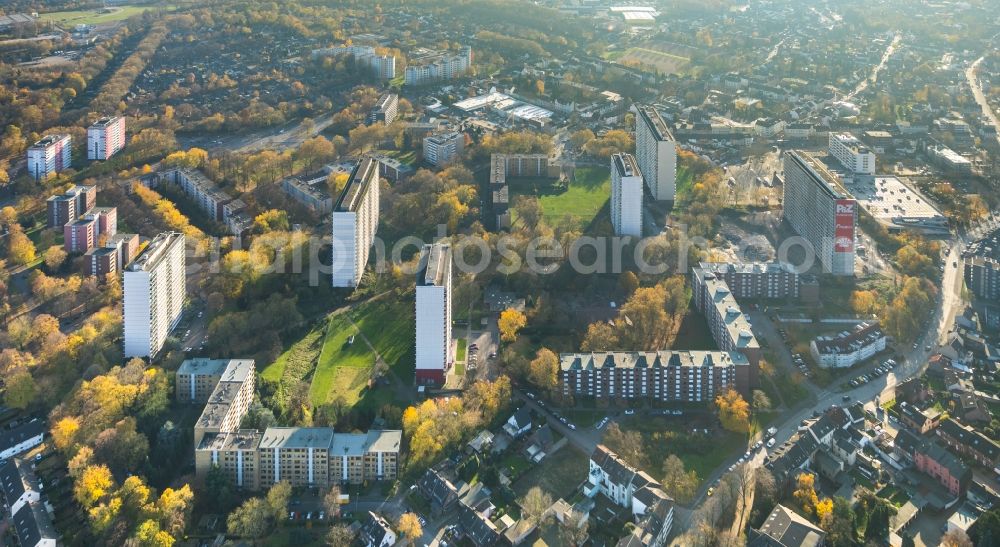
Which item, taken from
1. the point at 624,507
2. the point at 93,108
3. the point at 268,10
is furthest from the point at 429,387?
the point at 268,10

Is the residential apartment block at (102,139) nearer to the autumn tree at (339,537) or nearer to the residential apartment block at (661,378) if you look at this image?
the residential apartment block at (661,378)

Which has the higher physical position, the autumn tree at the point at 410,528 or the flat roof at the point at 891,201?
the flat roof at the point at 891,201

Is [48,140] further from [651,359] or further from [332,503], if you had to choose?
[651,359]

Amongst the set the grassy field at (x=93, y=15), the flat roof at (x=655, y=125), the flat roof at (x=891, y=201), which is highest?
the grassy field at (x=93, y=15)

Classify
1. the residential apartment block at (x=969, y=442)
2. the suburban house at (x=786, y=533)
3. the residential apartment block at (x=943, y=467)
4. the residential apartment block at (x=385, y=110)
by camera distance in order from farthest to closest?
the residential apartment block at (x=385, y=110), the residential apartment block at (x=969, y=442), the residential apartment block at (x=943, y=467), the suburban house at (x=786, y=533)

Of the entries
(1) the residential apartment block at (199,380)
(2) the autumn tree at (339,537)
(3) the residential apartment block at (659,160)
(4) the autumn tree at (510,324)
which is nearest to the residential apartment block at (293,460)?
(2) the autumn tree at (339,537)

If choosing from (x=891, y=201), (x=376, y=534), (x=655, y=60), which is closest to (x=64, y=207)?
(x=376, y=534)
